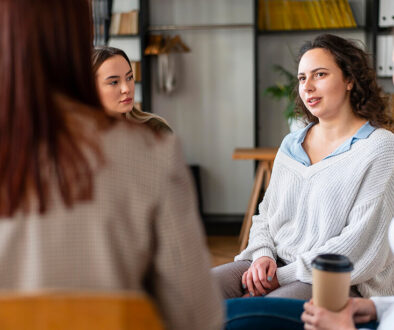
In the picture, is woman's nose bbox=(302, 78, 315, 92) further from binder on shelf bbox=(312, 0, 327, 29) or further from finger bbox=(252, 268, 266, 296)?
binder on shelf bbox=(312, 0, 327, 29)

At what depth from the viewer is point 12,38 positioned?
2.32 feet

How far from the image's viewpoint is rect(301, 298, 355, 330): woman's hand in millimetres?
1110

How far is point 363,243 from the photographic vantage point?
5.49 ft

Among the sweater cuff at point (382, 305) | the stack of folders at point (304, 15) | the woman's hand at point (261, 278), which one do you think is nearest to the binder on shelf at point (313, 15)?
the stack of folders at point (304, 15)

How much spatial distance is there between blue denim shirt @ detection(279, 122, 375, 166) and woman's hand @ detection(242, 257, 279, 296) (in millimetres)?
402

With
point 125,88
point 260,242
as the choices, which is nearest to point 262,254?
point 260,242

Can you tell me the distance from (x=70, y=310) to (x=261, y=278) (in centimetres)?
123

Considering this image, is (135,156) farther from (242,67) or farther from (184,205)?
(242,67)

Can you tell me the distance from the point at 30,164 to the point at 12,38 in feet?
0.57

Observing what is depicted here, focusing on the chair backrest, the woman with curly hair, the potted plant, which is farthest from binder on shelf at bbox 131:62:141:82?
the chair backrest

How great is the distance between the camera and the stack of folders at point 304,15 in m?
4.56

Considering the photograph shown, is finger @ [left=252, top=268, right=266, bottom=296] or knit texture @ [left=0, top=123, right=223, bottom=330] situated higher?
knit texture @ [left=0, top=123, right=223, bottom=330]

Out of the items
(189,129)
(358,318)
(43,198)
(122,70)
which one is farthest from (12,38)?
(189,129)

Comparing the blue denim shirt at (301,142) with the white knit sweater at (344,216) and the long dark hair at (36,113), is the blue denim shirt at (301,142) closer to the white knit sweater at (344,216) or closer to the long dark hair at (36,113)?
the white knit sweater at (344,216)
